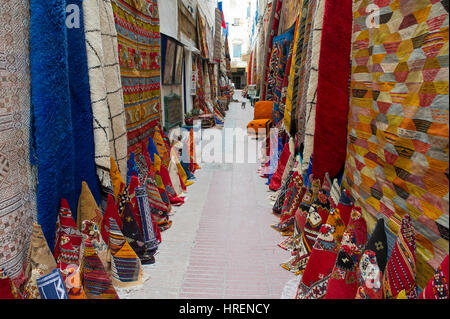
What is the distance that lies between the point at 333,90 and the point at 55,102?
4.88 feet

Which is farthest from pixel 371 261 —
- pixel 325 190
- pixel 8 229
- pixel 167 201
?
pixel 167 201

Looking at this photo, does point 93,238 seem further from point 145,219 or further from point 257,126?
point 257,126

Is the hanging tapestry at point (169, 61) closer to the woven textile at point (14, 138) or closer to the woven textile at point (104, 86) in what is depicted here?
the woven textile at point (104, 86)

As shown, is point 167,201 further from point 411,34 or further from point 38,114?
point 411,34

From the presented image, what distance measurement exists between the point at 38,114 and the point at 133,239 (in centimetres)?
94

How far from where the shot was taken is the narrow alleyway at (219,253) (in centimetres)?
162

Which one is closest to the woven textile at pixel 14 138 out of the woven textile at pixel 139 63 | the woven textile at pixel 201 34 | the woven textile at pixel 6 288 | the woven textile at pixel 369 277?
the woven textile at pixel 6 288

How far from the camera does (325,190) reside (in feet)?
5.79

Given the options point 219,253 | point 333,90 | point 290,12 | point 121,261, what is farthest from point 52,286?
point 290,12

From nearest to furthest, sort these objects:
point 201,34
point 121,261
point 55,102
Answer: point 55,102
point 121,261
point 201,34

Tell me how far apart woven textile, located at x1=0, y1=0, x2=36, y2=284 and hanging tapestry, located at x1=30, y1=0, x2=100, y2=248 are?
0.04 m

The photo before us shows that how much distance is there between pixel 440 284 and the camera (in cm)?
82

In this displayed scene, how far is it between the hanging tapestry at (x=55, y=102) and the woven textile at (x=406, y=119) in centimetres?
148

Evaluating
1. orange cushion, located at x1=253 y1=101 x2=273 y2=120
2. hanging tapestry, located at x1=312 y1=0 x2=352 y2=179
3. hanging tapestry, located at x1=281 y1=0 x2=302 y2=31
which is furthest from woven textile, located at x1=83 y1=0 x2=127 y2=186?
orange cushion, located at x1=253 y1=101 x2=273 y2=120
